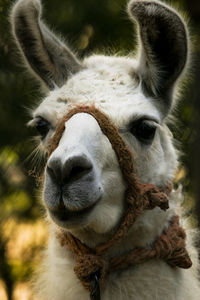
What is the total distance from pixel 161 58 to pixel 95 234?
1509 millimetres

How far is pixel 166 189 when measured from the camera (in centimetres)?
356

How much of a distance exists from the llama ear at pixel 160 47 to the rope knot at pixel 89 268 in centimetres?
136

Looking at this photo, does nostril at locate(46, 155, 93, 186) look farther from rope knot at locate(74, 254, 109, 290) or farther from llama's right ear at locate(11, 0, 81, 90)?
llama's right ear at locate(11, 0, 81, 90)

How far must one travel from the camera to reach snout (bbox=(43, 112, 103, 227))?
2773 mm

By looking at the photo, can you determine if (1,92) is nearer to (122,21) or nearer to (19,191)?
(19,191)

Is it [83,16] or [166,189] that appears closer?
[166,189]

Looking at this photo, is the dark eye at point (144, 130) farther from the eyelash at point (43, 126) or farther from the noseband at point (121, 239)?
the eyelash at point (43, 126)

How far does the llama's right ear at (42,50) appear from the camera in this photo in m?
3.83

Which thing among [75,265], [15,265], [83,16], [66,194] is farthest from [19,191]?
[66,194]

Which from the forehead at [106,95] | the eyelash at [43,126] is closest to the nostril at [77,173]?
the forehead at [106,95]

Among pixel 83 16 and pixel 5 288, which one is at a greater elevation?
pixel 83 16

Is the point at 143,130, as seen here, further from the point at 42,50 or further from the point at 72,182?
the point at 42,50

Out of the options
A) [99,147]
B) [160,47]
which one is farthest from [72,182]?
[160,47]

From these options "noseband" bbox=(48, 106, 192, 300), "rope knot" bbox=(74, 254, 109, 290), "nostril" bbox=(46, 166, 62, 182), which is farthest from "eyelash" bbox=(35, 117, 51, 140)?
"rope knot" bbox=(74, 254, 109, 290)
